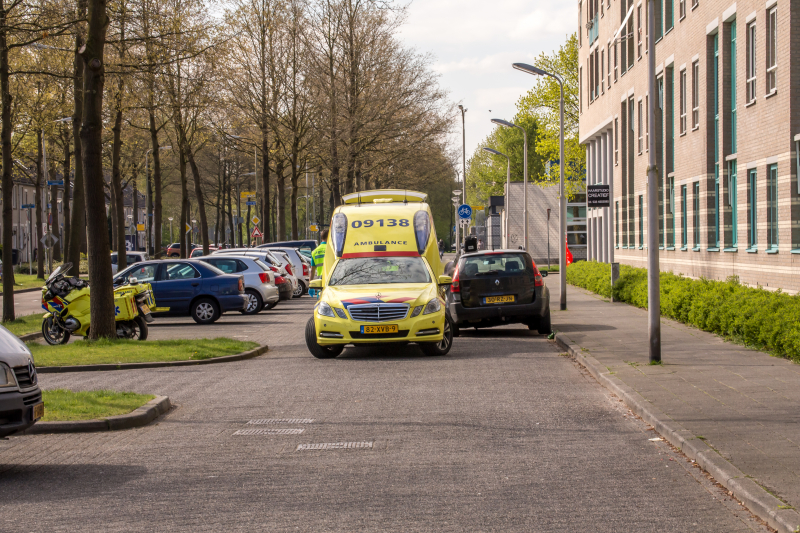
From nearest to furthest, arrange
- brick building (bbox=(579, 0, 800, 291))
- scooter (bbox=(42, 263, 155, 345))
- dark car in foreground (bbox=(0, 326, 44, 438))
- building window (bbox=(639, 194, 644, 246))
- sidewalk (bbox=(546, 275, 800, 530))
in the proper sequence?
sidewalk (bbox=(546, 275, 800, 530)) < dark car in foreground (bbox=(0, 326, 44, 438)) < scooter (bbox=(42, 263, 155, 345)) < brick building (bbox=(579, 0, 800, 291)) < building window (bbox=(639, 194, 644, 246))

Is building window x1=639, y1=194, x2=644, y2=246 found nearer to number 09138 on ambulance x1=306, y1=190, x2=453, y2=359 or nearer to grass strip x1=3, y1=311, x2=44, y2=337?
number 09138 on ambulance x1=306, y1=190, x2=453, y2=359

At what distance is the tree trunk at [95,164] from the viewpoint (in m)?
16.1

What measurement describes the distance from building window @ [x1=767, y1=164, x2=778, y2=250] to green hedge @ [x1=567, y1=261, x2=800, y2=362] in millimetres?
1124

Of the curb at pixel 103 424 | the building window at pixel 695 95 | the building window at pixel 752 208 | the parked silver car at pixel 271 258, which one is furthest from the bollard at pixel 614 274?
the curb at pixel 103 424

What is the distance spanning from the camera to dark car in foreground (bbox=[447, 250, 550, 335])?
1762 cm

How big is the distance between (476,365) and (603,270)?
19110 millimetres

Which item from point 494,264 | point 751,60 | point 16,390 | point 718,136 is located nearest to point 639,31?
point 718,136

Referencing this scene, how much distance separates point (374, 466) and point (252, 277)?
19047 mm

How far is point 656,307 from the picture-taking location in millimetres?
12453

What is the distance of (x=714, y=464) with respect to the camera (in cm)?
661

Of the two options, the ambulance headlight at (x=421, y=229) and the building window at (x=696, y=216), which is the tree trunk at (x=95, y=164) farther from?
the building window at (x=696, y=216)

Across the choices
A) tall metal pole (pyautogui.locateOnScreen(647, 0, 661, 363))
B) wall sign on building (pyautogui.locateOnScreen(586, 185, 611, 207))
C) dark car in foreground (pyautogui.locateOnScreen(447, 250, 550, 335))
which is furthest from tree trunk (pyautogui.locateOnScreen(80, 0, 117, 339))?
wall sign on building (pyautogui.locateOnScreen(586, 185, 611, 207))

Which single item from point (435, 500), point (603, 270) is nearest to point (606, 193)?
point (603, 270)

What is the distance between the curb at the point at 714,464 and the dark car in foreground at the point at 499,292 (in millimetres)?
6356
